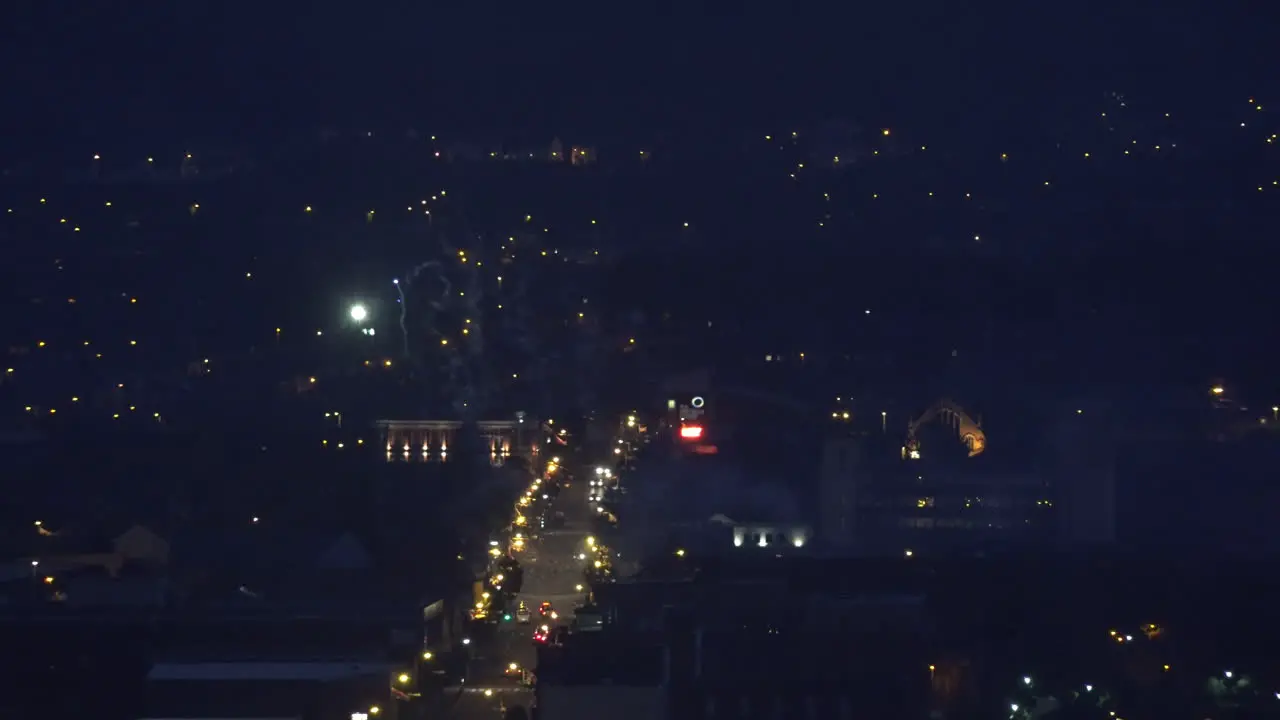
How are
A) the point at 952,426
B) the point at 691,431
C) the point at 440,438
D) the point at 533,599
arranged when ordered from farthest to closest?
the point at 440,438
the point at 691,431
the point at 952,426
the point at 533,599

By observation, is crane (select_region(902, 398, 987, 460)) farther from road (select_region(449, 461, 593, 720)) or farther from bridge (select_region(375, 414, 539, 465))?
bridge (select_region(375, 414, 539, 465))

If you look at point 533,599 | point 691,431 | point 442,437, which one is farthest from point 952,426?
point 533,599

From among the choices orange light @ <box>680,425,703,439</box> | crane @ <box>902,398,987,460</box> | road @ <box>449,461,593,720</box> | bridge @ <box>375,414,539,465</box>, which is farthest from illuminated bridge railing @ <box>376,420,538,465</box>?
crane @ <box>902,398,987,460</box>

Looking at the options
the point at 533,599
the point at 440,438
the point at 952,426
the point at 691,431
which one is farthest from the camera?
the point at 440,438

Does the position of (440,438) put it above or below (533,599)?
above

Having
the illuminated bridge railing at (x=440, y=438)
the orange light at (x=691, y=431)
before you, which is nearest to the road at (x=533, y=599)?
the orange light at (x=691, y=431)

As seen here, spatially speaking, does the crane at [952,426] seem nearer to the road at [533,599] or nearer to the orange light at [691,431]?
the orange light at [691,431]

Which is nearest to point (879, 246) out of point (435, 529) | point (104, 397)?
point (104, 397)

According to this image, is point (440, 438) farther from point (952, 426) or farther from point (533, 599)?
point (533, 599)

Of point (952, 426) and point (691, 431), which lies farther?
point (691, 431)
